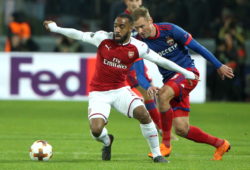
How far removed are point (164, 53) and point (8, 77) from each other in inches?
352

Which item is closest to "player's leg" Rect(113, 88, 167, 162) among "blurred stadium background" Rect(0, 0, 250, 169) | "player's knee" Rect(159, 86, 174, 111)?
"player's knee" Rect(159, 86, 174, 111)

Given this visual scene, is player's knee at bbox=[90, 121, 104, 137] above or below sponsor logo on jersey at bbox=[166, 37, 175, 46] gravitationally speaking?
below

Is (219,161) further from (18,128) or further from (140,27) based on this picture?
(18,128)

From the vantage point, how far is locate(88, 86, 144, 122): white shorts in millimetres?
10117

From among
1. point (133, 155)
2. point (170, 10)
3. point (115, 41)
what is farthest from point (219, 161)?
point (170, 10)

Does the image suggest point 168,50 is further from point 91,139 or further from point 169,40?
point 91,139

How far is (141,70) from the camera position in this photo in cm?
1166

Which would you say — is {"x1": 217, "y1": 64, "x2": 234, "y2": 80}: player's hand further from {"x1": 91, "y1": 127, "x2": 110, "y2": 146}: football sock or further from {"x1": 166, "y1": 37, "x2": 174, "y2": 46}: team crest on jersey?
{"x1": 91, "y1": 127, "x2": 110, "y2": 146}: football sock

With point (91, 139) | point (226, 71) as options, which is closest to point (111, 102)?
point (226, 71)

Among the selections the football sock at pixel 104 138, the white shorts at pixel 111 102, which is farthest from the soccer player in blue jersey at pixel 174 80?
the football sock at pixel 104 138

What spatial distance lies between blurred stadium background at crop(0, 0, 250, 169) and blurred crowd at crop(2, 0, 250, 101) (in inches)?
0.9

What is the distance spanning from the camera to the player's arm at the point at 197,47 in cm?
1040

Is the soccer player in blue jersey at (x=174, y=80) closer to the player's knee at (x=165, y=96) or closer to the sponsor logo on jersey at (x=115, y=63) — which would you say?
the player's knee at (x=165, y=96)

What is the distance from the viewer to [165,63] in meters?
9.95
